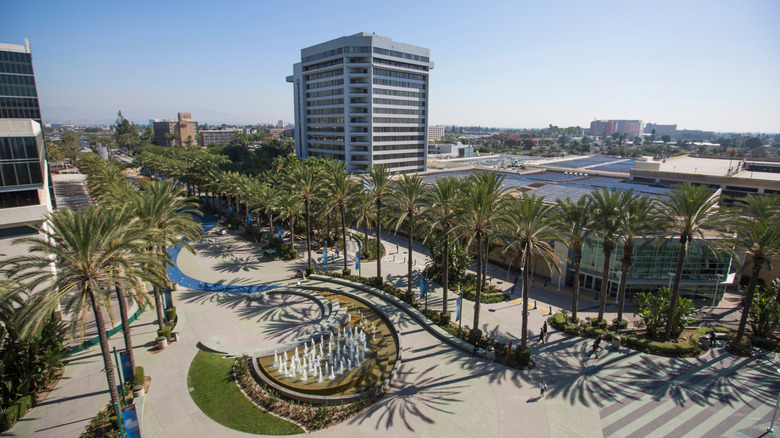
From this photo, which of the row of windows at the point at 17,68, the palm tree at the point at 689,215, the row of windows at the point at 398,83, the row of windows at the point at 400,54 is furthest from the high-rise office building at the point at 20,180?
the row of windows at the point at 400,54

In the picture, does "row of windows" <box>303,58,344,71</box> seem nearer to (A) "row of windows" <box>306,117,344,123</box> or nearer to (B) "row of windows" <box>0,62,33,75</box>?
(A) "row of windows" <box>306,117,344,123</box>

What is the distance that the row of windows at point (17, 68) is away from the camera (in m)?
68.4

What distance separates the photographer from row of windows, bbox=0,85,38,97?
68.8 metres

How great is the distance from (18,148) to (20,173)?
1.82 meters

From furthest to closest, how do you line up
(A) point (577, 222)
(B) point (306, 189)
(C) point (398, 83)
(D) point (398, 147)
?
(D) point (398, 147) → (C) point (398, 83) → (B) point (306, 189) → (A) point (577, 222)

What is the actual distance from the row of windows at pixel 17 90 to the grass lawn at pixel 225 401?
254 ft

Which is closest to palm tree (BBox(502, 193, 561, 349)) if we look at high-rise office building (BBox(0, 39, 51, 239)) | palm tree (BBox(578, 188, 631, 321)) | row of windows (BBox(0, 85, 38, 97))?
palm tree (BBox(578, 188, 631, 321))

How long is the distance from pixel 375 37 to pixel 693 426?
99.2 metres

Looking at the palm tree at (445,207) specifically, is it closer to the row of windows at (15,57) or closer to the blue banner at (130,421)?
the blue banner at (130,421)

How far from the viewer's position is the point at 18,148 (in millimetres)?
27766

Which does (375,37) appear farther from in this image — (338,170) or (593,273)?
(593,273)

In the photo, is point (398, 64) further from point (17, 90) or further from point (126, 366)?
point (126, 366)

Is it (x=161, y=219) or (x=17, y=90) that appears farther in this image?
(x=17, y=90)

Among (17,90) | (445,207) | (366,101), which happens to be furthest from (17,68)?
(445,207)
